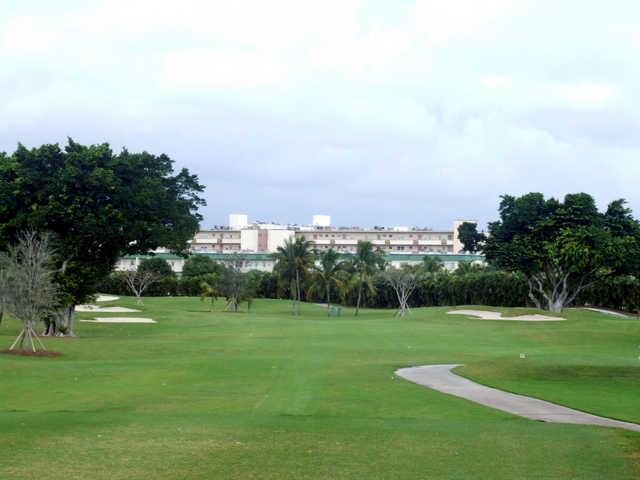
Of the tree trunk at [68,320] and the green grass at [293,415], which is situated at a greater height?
the tree trunk at [68,320]

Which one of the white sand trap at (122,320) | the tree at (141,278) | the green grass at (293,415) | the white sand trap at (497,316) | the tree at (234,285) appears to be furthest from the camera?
the tree at (141,278)

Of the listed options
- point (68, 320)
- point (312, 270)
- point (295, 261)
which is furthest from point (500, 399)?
point (312, 270)

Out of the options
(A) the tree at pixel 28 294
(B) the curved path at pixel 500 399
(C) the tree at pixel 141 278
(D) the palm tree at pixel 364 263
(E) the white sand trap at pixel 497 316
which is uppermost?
(D) the palm tree at pixel 364 263

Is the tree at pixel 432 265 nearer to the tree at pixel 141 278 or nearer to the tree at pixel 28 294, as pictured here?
the tree at pixel 141 278

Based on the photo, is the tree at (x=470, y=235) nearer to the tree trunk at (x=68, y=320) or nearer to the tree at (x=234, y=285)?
the tree at (x=234, y=285)

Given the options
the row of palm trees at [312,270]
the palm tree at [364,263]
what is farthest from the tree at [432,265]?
the row of palm trees at [312,270]

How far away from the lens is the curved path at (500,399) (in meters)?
18.6

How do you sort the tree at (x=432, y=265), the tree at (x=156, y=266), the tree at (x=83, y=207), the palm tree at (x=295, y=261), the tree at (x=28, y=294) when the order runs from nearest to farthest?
1. the tree at (x=28, y=294)
2. the tree at (x=83, y=207)
3. the palm tree at (x=295, y=261)
4. the tree at (x=156, y=266)
5. the tree at (x=432, y=265)

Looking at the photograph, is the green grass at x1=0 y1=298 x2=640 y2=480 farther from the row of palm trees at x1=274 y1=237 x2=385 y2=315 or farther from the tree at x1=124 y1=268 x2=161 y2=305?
the tree at x1=124 y1=268 x2=161 y2=305

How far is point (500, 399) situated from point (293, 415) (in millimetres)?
6461

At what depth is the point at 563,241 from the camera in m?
74.3

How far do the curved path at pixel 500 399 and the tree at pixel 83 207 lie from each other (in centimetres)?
2441

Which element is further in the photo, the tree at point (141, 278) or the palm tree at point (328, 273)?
the tree at point (141, 278)

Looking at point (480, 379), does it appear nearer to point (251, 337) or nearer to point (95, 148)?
point (251, 337)
